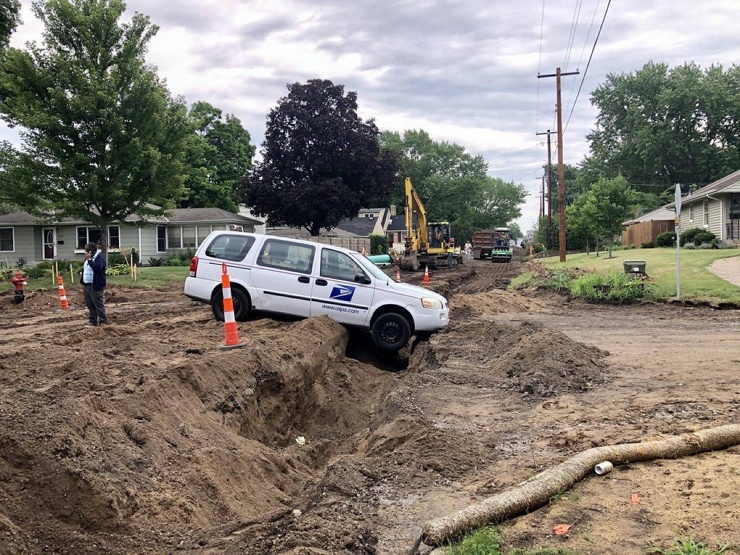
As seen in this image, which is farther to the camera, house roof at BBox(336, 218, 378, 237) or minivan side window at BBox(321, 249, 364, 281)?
house roof at BBox(336, 218, 378, 237)

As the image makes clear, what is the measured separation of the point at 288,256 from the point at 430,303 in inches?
99.0

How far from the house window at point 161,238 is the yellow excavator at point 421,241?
14.7m

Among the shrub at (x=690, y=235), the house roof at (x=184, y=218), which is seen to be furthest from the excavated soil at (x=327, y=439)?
the shrub at (x=690, y=235)

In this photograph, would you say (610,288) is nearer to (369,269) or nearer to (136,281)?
(369,269)

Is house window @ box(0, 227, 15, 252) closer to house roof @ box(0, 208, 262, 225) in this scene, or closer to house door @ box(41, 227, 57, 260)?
house roof @ box(0, 208, 262, 225)

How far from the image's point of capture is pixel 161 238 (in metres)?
40.8

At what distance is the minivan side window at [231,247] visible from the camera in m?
11.3

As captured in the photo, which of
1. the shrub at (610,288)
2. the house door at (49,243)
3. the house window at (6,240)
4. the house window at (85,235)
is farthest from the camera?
the house door at (49,243)

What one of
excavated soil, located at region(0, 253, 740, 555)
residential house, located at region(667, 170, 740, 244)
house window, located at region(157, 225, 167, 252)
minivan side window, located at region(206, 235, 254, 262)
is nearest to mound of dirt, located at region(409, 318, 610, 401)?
excavated soil, located at region(0, 253, 740, 555)

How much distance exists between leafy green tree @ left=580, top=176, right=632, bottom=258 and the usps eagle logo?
27.4 m

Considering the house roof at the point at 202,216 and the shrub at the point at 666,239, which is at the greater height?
the house roof at the point at 202,216

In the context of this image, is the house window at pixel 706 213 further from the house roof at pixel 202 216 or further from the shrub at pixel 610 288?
the house roof at pixel 202 216

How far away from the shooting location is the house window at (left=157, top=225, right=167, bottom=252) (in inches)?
1597

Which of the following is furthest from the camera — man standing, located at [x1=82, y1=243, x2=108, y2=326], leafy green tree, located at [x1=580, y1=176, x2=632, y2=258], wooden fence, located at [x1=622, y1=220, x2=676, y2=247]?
wooden fence, located at [x1=622, y1=220, x2=676, y2=247]
